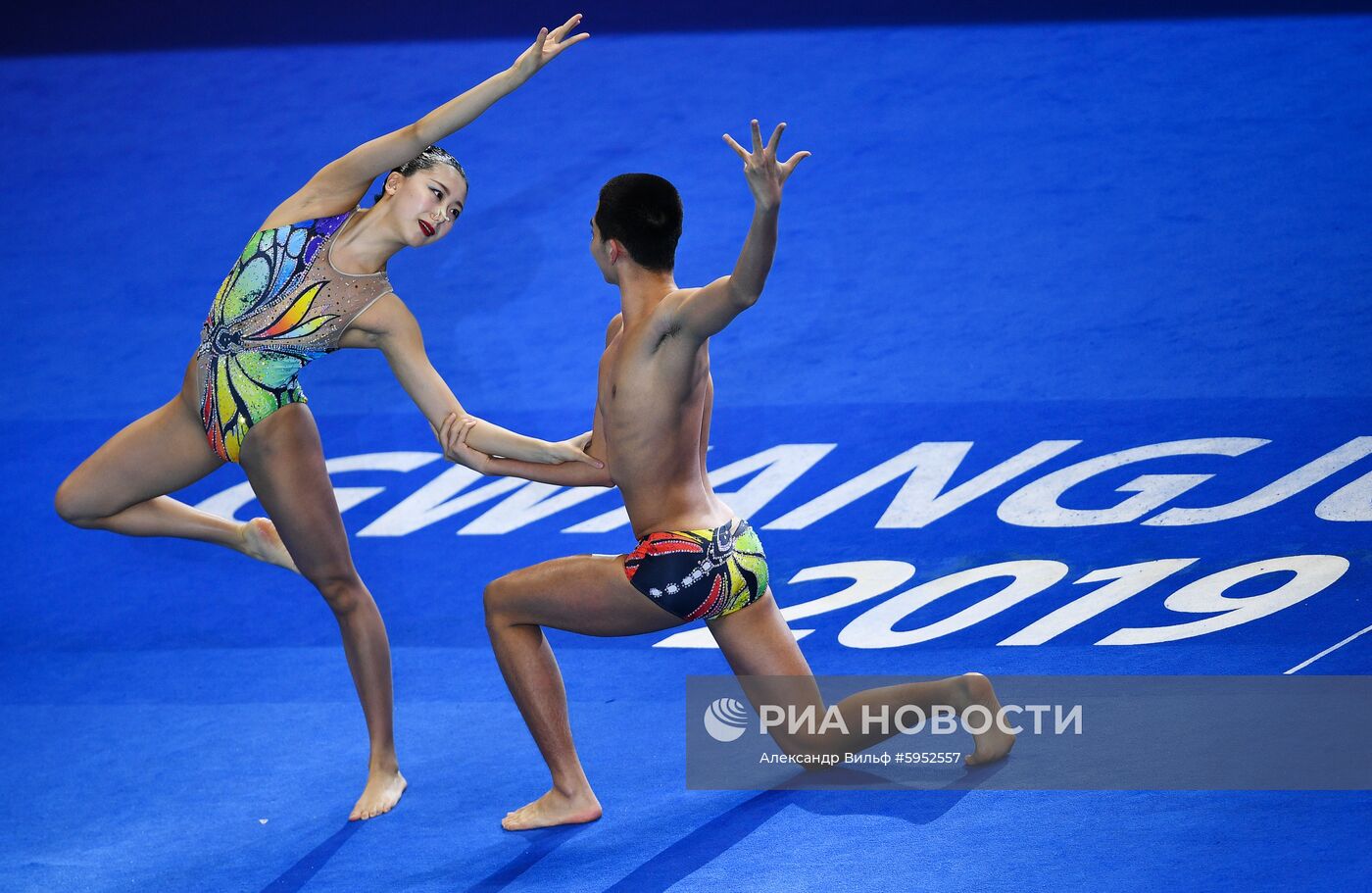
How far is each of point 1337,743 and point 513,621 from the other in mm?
2198

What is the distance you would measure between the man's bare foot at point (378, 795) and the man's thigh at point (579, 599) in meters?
0.69

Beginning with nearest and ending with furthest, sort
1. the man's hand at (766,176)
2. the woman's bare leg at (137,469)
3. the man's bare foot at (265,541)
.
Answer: the man's hand at (766,176), the woman's bare leg at (137,469), the man's bare foot at (265,541)

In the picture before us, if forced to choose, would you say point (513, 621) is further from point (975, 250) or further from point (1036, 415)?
point (975, 250)

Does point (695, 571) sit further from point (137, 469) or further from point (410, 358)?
point (137, 469)

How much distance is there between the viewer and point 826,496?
620 cm

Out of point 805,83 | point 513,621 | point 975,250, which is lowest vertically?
point 513,621

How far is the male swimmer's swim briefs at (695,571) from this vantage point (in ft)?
13.5

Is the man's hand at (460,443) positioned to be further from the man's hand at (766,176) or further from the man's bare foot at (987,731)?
the man's bare foot at (987,731)

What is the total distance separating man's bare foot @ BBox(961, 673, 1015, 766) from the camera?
4.22 metres

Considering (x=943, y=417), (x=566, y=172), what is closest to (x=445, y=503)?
(x=943, y=417)

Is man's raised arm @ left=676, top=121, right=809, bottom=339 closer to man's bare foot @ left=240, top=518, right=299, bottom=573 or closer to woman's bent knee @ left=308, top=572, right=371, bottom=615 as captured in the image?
woman's bent knee @ left=308, top=572, right=371, bottom=615

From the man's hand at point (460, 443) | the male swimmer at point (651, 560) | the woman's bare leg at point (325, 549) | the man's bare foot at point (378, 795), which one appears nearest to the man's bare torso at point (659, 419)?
the male swimmer at point (651, 560)

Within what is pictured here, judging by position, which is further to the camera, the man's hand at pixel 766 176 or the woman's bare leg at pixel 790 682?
the woman's bare leg at pixel 790 682

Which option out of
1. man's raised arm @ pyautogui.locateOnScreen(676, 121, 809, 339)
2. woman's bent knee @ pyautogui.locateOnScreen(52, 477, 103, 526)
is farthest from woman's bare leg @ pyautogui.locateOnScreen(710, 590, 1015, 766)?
woman's bent knee @ pyautogui.locateOnScreen(52, 477, 103, 526)
